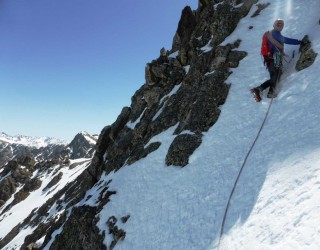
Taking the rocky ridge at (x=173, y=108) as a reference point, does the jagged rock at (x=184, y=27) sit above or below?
above

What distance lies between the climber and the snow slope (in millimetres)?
704

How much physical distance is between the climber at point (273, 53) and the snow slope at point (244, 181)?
2.31 feet

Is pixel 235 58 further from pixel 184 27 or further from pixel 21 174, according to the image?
pixel 21 174

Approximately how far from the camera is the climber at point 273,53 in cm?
1819

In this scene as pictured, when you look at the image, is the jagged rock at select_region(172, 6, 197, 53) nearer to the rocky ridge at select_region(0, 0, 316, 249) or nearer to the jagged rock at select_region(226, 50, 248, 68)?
the rocky ridge at select_region(0, 0, 316, 249)

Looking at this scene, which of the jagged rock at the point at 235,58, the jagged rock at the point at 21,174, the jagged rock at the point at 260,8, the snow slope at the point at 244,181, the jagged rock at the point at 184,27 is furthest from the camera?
the jagged rock at the point at 21,174

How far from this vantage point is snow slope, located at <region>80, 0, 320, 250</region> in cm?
962

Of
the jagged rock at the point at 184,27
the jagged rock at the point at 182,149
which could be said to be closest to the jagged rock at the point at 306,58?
the jagged rock at the point at 182,149

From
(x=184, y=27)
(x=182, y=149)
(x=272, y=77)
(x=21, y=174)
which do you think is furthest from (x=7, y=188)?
(x=272, y=77)

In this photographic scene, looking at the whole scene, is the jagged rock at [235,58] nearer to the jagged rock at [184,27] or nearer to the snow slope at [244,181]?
the snow slope at [244,181]

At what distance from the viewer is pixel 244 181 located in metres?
13.0

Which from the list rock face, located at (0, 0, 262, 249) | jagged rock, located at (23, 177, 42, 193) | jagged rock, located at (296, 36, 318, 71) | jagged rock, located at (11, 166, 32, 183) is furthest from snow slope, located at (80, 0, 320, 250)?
jagged rock, located at (11, 166, 32, 183)

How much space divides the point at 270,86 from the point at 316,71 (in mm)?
2784

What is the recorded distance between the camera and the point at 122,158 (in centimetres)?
3272
